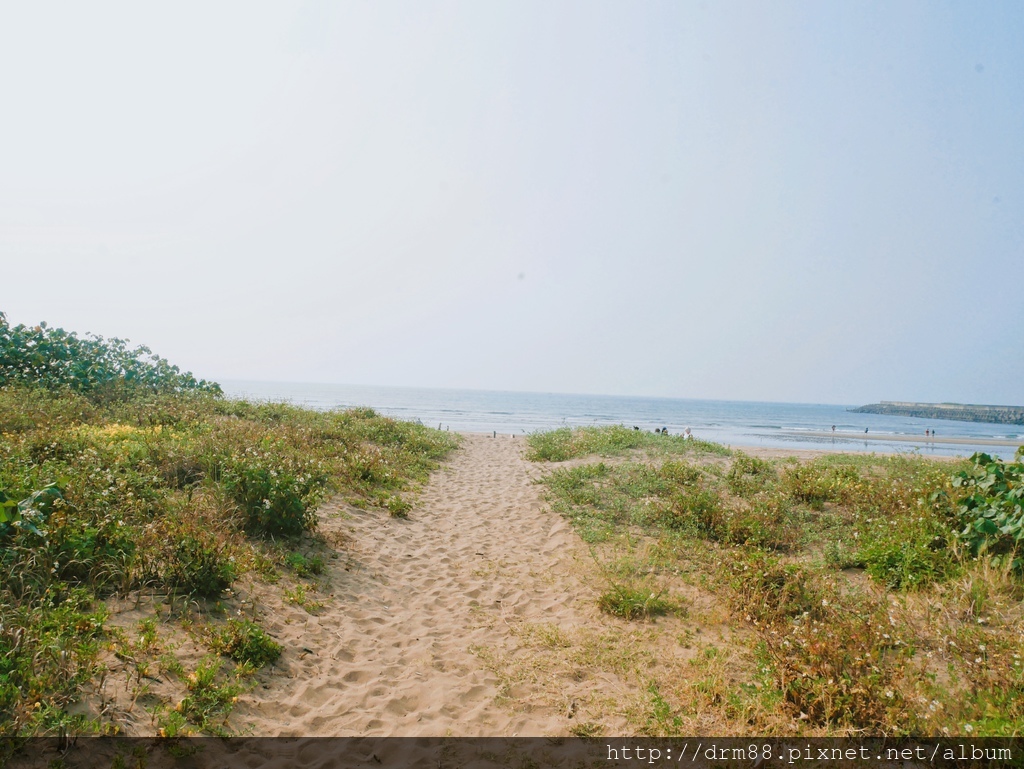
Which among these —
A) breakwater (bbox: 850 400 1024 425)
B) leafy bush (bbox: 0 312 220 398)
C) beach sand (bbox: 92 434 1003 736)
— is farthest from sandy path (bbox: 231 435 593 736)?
breakwater (bbox: 850 400 1024 425)

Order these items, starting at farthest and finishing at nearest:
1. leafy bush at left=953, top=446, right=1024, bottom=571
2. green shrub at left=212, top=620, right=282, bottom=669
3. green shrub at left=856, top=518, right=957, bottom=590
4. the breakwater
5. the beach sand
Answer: the breakwater, green shrub at left=856, top=518, right=957, bottom=590, leafy bush at left=953, top=446, right=1024, bottom=571, green shrub at left=212, top=620, right=282, bottom=669, the beach sand

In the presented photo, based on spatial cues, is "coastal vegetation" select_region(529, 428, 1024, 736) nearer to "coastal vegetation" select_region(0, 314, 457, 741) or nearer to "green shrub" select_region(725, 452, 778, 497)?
"green shrub" select_region(725, 452, 778, 497)

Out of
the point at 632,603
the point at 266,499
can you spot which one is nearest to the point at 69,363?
the point at 266,499

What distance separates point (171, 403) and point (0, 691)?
13.1 meters

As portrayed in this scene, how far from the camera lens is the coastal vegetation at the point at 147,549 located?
406 cm

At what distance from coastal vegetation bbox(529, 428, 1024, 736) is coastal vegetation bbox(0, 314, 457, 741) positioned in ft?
11.6

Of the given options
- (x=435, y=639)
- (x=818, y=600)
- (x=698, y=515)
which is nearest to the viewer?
(x=435, y=639)

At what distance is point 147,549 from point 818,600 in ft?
26.6

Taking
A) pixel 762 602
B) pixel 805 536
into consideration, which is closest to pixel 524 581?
pixel 762 602

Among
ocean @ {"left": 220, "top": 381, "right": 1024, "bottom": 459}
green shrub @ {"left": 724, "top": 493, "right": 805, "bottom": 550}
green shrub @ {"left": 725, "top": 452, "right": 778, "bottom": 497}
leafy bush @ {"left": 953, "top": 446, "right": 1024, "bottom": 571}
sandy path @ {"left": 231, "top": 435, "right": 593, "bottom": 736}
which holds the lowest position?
ocean @ {"left": 220, "top": 381, "right": 1024, "bottom": 459}

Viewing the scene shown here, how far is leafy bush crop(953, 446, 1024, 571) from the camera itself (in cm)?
697

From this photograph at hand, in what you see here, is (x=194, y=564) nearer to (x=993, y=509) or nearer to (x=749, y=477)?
(x=993, y=509)

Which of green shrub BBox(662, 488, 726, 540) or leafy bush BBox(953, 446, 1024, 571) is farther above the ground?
leafy bush BBox(953, 446, 1024, 571)

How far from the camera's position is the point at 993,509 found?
7.36 m
